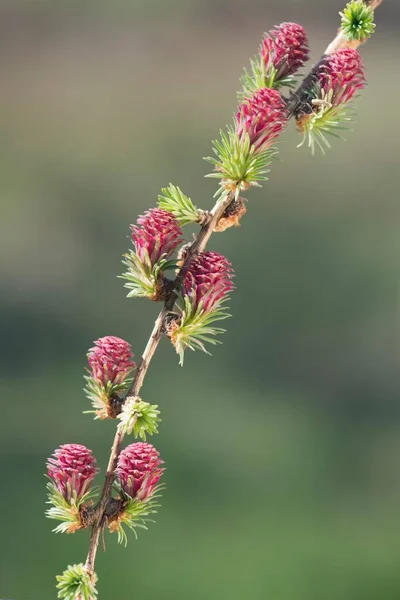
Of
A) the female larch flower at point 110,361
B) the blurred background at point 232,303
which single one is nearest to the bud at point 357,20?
the female larch flower at point 110,361

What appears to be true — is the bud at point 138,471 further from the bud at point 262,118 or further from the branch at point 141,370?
the bud at point 262,118

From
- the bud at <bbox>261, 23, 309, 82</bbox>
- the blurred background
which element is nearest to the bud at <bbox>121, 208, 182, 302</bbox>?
the bud at <bbox>261, 23, 309, 82</bbox>

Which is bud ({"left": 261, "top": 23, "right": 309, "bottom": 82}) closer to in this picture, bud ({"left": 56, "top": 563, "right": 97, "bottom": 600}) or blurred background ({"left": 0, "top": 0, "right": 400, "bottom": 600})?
bud ({"left": 56, "top": 563, "right": 97, "bottom": 600})

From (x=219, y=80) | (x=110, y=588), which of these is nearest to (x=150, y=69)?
(x=219, y=80)

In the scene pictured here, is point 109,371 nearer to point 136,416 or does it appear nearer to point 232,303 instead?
point 136,416

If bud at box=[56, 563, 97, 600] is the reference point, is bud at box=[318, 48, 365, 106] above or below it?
above

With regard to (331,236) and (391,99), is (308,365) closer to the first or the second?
(331,236)

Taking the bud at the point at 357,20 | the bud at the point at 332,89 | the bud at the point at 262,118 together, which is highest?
the bud at the point at 357,20
